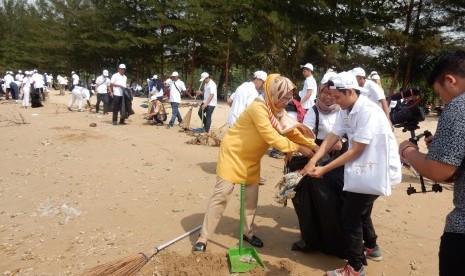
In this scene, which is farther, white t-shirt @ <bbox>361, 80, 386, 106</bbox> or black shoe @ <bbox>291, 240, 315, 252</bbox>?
white t-shirt @ <bbox>361, 80, 386, 106</bbox>

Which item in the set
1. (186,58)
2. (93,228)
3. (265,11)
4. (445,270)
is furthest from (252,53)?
(445,270)

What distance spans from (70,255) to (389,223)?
3586mm

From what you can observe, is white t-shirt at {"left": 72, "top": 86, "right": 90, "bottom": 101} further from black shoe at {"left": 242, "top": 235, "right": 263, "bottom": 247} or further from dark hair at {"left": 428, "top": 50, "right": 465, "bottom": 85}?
dark hair at {"left": 428, "top": 50, "right": 465, "bottom": 85}

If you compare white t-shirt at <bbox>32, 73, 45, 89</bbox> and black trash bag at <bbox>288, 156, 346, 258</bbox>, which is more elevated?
white t-shirt at <bbox>32, 73, 45, 89</bbox>

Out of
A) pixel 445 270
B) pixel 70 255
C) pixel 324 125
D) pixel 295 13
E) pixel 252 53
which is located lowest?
pixel 70 255

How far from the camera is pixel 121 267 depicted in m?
3.20

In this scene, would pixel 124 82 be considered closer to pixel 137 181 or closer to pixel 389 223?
pixel 137 181

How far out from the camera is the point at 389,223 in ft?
15.0

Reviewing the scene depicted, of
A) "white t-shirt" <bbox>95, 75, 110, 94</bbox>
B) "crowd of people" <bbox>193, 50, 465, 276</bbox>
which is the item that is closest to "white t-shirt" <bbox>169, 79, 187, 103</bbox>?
"white t-shirt" <bbox>95, 75, 110, 94</bbox>

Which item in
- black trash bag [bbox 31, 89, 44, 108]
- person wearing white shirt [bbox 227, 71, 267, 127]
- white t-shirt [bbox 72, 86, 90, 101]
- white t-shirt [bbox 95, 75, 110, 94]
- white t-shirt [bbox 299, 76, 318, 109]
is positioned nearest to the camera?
person wearing white shirt [bbox 227, 71, 267, 127]

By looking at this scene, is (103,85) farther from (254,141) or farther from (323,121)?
(254,141)

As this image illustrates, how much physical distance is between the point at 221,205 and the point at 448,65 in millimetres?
2399

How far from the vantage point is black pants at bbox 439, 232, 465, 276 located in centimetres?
176

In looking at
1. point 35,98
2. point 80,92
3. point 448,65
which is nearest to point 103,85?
point 80,92
